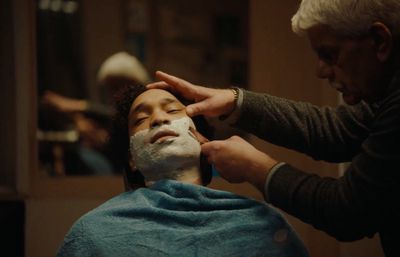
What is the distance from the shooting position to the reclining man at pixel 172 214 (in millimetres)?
1188

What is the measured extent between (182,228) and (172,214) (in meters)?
0.04

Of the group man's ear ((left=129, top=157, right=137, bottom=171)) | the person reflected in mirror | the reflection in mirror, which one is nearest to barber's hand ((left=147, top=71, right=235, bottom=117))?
man's ear ((left=129, top=157, right=137, bottom=171))

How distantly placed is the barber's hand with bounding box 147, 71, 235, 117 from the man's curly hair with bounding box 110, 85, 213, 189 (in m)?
0.06

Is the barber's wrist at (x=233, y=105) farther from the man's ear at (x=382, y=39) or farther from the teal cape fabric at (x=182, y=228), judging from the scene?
the man's ear at (x=382, y=39)

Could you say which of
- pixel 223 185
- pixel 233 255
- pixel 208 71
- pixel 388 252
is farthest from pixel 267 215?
pixel 208 71

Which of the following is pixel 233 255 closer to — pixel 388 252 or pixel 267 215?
pixel 267 215

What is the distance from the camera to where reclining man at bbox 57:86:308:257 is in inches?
46.8

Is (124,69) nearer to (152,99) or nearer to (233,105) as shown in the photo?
(152,99)

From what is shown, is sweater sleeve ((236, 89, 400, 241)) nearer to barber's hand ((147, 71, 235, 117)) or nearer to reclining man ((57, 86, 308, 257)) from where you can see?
reclining man ((57, 86, 308, 257))

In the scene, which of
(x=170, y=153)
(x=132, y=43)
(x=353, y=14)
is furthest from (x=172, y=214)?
(x=132, y=43)

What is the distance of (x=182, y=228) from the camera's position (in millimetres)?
1216

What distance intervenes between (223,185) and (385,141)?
A: 0.96 m

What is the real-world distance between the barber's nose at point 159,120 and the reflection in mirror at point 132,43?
169 cm

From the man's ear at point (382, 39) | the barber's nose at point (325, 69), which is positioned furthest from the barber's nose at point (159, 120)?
the man's ear at point (382, 39)
